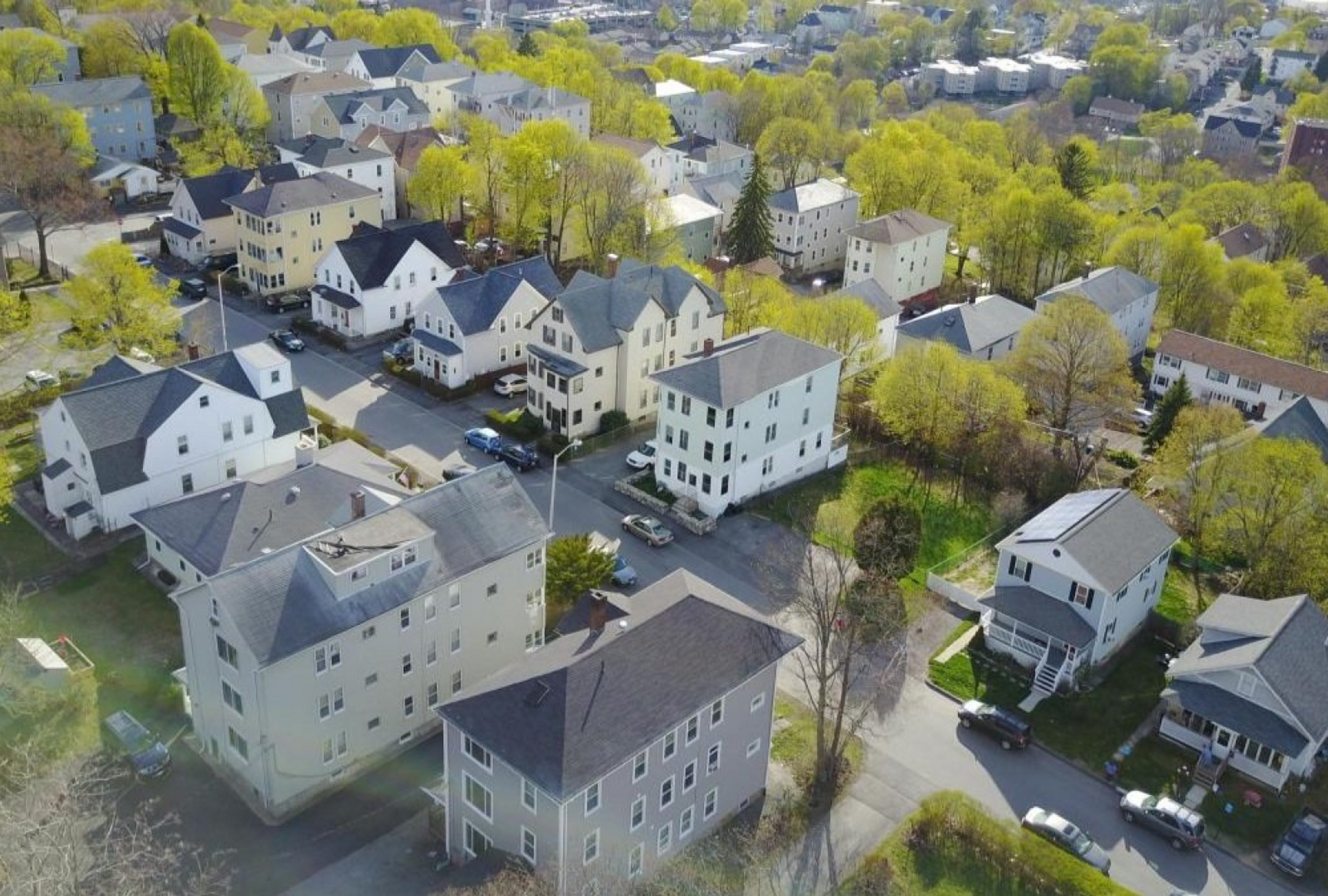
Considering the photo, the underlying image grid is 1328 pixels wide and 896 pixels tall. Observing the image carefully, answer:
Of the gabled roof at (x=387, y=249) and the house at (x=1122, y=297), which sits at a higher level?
the gabled roof at (x=387, y=249)

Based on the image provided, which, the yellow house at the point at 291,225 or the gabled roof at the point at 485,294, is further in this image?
the yellow house at the point at 291,225

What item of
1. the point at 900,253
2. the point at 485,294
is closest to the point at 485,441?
the point at 485,294

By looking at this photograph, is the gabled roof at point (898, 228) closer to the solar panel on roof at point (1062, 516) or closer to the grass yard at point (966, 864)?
the solar panel on roof at point (1062, 516)

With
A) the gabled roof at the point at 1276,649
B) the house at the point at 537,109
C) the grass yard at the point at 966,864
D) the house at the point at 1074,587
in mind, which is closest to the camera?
the grass yard at the point at 966,864

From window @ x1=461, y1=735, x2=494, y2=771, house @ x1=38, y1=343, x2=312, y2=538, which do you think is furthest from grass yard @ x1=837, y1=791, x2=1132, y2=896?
house @ x1=38, y1=343, x2=312, y2=538

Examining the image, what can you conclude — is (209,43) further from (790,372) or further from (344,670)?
(344,670)

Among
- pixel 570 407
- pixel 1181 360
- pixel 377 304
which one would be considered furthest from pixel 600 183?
pixel 1181 360

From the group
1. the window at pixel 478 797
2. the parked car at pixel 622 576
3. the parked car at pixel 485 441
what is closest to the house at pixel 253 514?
the parked car at pixel 622 576

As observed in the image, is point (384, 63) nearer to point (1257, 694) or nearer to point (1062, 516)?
point (1062, 516)
